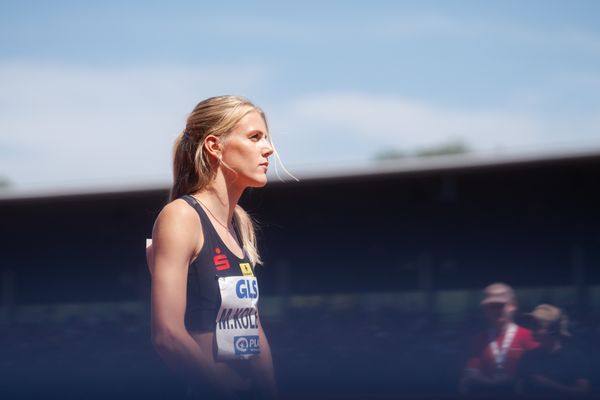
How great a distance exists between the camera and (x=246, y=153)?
1626mm

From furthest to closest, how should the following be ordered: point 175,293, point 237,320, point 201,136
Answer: point 201,136 < point 237,320 < point 175,293

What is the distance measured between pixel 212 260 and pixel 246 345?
16 centimetres

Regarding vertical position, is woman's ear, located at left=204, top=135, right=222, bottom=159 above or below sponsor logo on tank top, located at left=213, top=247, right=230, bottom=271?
above

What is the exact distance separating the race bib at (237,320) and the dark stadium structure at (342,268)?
10.8ft

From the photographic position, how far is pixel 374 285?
6.62 metres

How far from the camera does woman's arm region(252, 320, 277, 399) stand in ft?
5.23

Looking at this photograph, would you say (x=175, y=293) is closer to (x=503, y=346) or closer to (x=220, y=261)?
(x=220, y=261)

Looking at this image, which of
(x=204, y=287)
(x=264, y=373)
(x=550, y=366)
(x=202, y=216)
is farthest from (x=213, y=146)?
(x=550, y=366)

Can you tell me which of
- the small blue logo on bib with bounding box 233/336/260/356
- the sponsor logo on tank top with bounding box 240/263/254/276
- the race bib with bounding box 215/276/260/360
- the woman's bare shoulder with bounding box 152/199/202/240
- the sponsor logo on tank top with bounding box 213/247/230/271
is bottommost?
the small blue logo on bib with bounding box 233/336/260/356

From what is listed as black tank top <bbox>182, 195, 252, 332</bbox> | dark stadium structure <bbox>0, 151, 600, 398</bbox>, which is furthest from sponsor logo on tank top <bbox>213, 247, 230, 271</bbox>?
dark stadium structure <bbox>0, 151, 600, 398</bbox>

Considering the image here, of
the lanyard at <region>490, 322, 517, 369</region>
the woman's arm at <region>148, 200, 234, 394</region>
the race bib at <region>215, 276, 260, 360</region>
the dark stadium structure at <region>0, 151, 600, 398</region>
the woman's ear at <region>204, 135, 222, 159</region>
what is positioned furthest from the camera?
the dark stadium structure at <region>0, 151, 600, 398</region>

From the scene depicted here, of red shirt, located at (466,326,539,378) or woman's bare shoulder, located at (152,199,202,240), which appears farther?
red shirt, located at (466,326,539,378)

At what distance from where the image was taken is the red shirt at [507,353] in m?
3.92

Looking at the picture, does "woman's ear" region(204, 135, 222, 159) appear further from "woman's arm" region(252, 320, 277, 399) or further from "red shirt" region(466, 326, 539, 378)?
"red shirt" region(466, 326, 539, 378)
